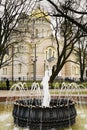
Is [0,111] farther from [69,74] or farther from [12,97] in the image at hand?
[69,74]

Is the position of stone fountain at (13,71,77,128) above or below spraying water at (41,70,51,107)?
below

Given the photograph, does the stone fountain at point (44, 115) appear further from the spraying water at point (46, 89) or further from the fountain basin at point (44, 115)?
the spraying water at point (46, 89)

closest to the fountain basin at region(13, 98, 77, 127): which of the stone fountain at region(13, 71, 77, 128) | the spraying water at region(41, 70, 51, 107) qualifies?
the stone fountain at region(13, 71, 77, 128)

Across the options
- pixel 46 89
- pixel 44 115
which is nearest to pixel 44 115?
pixel 44 115

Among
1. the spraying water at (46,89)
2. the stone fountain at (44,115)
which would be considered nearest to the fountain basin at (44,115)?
the stone fountain at (44,115)

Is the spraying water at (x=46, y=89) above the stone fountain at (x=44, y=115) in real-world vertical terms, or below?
above

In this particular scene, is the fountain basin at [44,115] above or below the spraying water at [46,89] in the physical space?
below

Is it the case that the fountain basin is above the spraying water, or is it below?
below

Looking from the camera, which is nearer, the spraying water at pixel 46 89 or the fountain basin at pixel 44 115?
the fountain basin at pixel 44 115

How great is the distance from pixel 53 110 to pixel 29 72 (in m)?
55.7

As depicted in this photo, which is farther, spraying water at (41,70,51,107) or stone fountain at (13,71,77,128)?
spraying water at (41,70,51,107)

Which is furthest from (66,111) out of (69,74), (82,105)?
(69,74)

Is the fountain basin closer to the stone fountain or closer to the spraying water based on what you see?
the stone fountain

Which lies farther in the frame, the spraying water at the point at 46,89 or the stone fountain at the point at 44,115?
the spraying water at the point at 46,89
